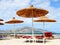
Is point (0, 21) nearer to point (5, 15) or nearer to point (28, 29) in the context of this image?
point (5, 15)

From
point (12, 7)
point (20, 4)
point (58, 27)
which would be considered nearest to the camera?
point (20, 4)

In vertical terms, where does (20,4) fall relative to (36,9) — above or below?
above

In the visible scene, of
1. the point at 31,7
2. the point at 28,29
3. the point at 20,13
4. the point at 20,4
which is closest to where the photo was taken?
the point at 31,7

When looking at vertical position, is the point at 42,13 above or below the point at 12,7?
below

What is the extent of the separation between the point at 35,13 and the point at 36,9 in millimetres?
621

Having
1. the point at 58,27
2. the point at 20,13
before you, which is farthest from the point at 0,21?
the point at 58,27

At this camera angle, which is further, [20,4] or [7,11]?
[7,11]

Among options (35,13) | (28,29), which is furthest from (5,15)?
(28,29)

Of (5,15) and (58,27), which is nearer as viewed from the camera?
(5,15)

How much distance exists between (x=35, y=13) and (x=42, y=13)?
0.34 m

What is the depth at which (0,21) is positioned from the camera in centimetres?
1361

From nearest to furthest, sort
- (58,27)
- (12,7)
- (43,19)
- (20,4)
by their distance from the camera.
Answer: (43,19) < (20,4) < (12,7) < (58,27)

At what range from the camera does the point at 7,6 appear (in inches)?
782

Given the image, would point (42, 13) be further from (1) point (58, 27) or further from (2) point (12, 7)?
(1) point (58, 27)
